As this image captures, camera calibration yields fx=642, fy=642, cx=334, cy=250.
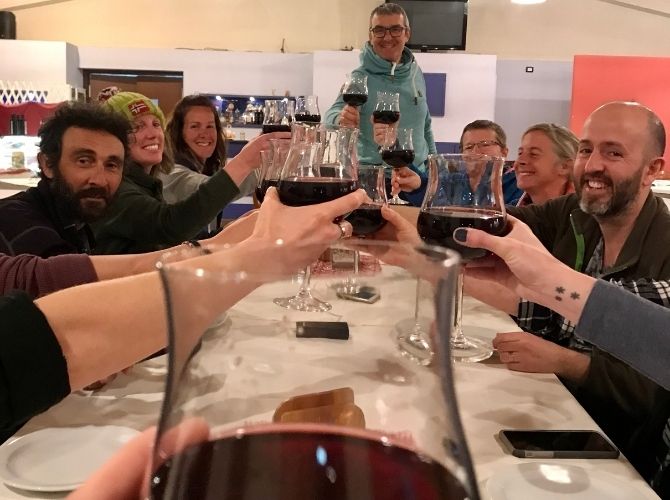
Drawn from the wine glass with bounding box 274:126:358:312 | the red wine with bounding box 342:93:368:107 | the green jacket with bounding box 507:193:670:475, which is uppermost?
the red wine with bounding box 342:93:368:107

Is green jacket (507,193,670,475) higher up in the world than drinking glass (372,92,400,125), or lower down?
lower down

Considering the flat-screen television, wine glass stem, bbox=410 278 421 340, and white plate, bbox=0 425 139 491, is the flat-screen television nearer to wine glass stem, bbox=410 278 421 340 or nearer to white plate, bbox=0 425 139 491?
white plate, bbox=0 425 139 491

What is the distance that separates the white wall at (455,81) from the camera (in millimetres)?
7172

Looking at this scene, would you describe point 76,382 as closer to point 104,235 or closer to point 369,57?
point 104,235

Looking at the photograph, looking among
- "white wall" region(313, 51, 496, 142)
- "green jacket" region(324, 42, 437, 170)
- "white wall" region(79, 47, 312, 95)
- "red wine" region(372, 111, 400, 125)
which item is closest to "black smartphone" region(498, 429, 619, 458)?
"red wine" region(372, 111, 400, 125)

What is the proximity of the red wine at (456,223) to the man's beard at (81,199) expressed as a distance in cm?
116

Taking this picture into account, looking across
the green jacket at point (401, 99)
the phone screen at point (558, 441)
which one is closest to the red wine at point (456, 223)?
the phone screen at point (558, 441)

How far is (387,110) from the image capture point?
8.20 ft

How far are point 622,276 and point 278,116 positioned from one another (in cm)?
134

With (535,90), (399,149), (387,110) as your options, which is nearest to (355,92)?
(387,110)

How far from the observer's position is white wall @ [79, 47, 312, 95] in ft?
24.2

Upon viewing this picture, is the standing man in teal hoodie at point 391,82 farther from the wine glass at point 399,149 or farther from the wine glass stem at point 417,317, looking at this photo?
the wine glass stem at point 417,317

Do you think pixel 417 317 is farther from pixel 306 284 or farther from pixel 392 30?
pixel 392 30

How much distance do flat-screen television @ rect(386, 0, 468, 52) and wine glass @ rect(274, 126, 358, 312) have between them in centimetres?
660
